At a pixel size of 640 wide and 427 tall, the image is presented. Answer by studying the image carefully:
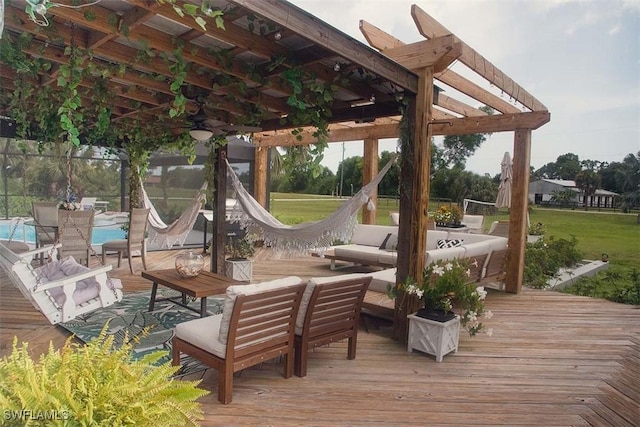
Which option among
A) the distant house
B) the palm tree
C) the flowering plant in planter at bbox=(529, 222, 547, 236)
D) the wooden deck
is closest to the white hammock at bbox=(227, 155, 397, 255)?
the wooden deck

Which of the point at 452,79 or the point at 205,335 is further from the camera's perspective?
the point at 452,79

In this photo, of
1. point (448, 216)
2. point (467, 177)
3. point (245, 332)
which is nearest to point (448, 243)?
point (448, 216)

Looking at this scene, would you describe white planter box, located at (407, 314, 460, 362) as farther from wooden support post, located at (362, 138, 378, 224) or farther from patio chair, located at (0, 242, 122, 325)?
wooden support post, located at (362, 138, 378, 224)

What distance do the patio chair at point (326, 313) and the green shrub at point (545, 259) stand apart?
383 centimetres

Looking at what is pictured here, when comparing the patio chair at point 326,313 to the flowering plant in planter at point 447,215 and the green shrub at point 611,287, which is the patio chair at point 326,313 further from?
the flowering plant in planter at point 447,215

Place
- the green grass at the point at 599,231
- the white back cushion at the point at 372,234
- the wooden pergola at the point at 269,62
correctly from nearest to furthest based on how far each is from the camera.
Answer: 1. the wooden pergola at the point at 269,62
2. the white back cushion at the point at 372,234
3. the green grass at the point at 599,231

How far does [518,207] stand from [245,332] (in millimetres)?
4026

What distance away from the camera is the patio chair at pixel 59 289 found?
2.64m

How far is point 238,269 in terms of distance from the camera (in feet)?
16.3

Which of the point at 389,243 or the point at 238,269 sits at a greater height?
the point at 389,243

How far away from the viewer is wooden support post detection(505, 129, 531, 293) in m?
4.91

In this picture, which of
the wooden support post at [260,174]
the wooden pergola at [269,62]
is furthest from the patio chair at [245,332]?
the wooden support post at [260,174]

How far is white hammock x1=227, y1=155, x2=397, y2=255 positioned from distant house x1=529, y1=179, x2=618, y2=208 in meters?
7.67

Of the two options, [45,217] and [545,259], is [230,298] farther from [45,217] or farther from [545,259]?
[545,259]
